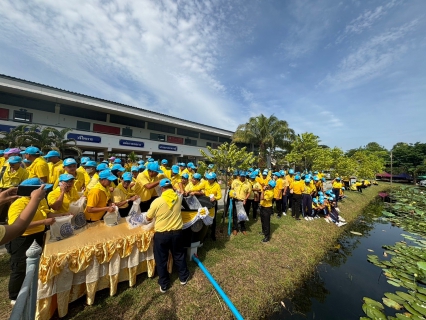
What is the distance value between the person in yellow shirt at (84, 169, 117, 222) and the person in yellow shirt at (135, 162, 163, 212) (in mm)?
1044

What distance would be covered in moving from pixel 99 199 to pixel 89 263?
1.12m

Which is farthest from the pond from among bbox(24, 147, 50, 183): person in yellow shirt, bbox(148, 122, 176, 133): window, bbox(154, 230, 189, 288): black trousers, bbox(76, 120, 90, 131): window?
bbox(148, 122, 176, 133): window

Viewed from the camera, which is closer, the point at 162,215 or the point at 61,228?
the point at 61,228

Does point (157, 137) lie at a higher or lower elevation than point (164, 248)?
higher

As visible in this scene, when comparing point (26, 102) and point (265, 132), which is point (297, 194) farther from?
point (26, 102)

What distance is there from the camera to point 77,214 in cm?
332

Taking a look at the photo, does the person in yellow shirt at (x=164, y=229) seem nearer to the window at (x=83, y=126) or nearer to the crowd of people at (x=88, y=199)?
the crowd of people at (x=88, y=199)

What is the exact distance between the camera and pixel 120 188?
417 centimetres

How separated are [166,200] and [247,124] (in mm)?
22852

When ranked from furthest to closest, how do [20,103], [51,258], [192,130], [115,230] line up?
1. [192,130]
2. [20,103]
3. [115,230]
4. [51,258]

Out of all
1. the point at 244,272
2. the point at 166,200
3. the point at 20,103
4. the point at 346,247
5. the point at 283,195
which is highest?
the point at 20,103

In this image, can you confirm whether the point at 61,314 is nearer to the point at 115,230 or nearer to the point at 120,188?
the point at 115,230

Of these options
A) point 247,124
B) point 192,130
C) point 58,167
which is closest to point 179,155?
point 192,130

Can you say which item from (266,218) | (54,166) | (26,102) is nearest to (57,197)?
(54,166)
